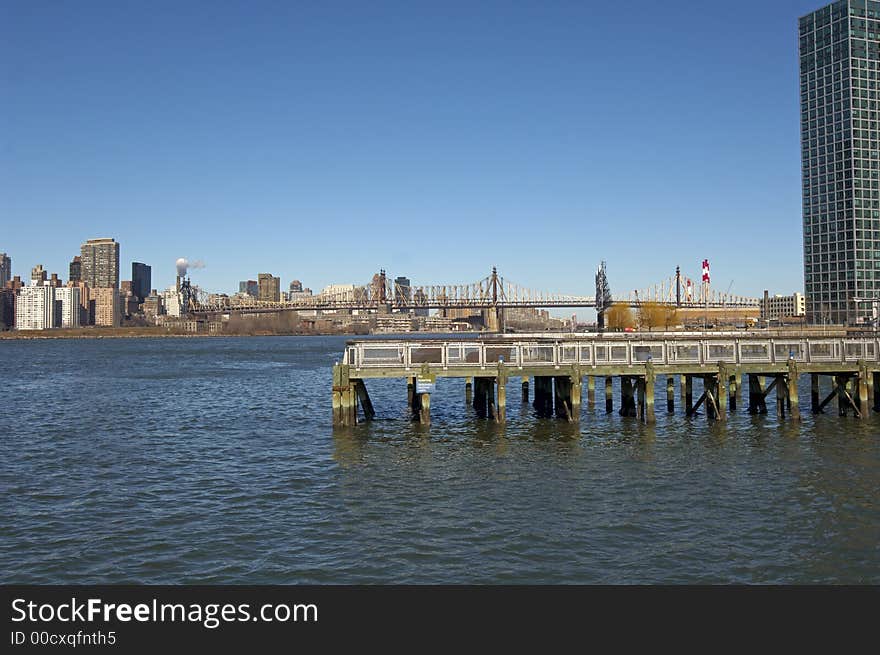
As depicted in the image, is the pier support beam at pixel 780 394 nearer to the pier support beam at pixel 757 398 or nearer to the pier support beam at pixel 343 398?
the pier support beam at pixel 757 398

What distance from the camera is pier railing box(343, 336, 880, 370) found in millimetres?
28203

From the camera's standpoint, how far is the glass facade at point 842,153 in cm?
10969

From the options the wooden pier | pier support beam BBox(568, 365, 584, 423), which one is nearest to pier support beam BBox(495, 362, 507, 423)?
the wooden pier

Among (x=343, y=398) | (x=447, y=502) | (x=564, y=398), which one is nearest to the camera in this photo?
(x=447, y=502)

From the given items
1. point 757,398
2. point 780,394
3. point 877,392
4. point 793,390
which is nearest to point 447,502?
point 793,390

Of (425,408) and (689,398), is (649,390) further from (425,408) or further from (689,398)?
(425,408)

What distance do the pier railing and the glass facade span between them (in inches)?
3455

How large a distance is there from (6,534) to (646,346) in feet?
73.7

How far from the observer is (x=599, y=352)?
28875mm

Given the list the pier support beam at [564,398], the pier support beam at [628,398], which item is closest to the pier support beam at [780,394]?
the pier support beam at [628,398]

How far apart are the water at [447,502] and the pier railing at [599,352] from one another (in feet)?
8.95

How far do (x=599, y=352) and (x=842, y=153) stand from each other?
10284 cm
